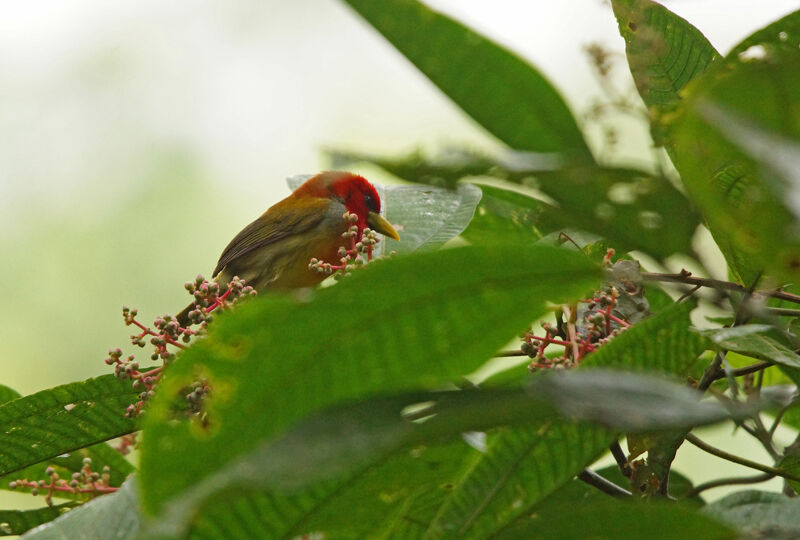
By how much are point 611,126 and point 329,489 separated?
0.46m

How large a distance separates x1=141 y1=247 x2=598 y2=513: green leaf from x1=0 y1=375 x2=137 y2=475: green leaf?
77 centimetres

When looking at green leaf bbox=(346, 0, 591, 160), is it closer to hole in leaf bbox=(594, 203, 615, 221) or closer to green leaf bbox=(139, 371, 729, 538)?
hole in leaf bbox=(594, 203, 615, 221)

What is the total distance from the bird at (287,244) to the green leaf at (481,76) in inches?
106

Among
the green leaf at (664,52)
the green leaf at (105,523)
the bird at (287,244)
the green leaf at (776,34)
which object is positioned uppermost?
the bird at (287,244)

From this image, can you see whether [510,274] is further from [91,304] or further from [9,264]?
[9,264]

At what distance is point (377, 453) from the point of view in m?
0.66

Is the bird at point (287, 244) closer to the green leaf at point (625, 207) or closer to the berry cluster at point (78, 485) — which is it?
the berry cluster at point (78, 485)

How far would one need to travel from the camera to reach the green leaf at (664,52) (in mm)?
Result: 1353

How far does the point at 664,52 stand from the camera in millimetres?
1357

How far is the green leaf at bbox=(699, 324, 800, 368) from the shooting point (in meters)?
1.05

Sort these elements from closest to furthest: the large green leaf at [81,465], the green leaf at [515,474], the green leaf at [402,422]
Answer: the green leaf at [402,422] < the green leaf at [515,474] < the large green leaf at [81,465]

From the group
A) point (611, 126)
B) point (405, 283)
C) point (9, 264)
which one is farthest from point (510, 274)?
point (9, 264)

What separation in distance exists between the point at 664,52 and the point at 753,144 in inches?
29.1

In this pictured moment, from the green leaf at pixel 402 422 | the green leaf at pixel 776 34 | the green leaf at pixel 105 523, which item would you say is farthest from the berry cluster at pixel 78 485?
the green leaf at pixel 776 34
